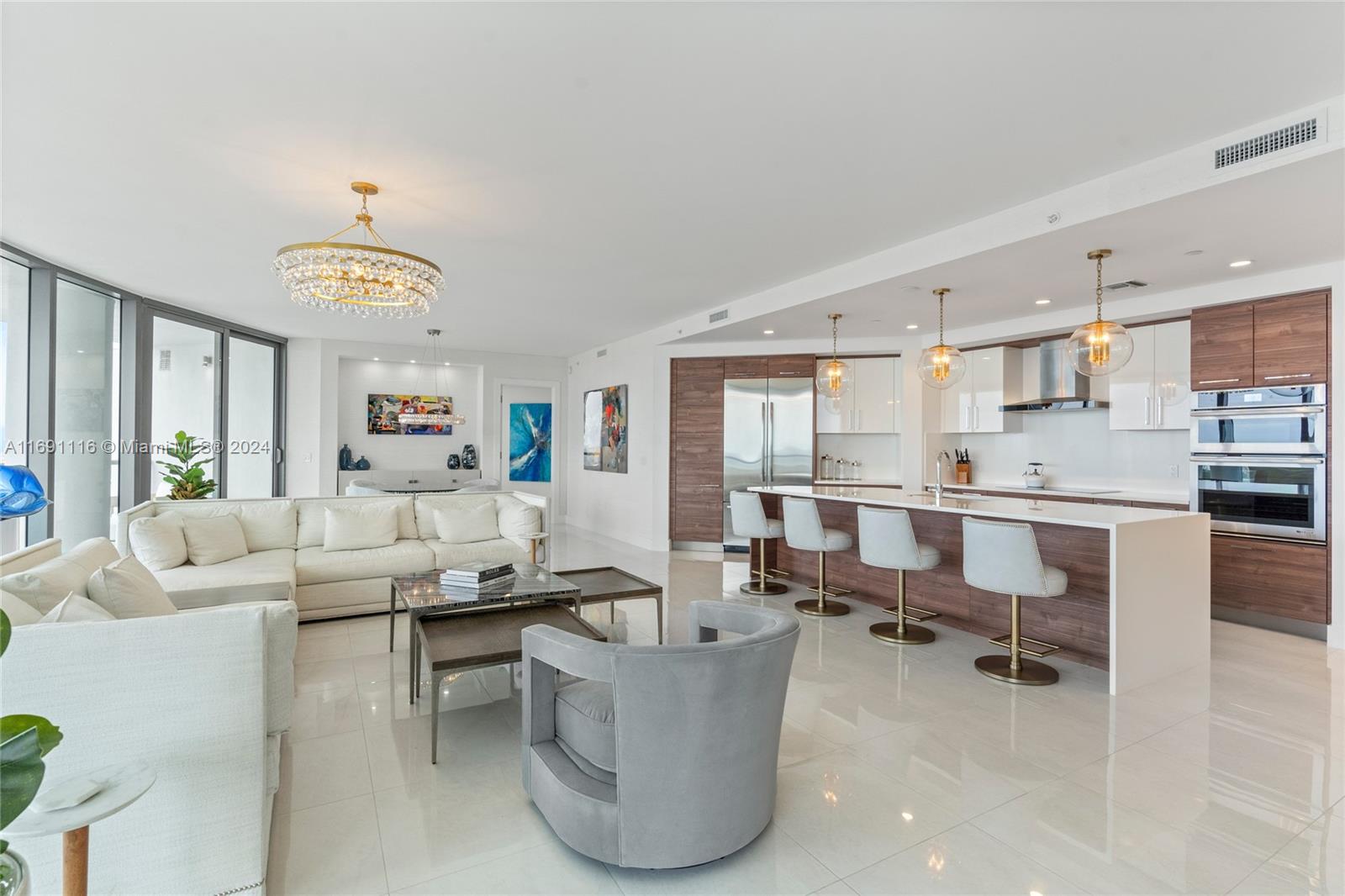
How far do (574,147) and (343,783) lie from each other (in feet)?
9.46

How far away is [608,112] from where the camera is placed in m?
2.81

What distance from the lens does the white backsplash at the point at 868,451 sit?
309 inches

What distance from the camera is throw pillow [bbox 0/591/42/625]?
6.24ft

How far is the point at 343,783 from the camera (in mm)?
2525

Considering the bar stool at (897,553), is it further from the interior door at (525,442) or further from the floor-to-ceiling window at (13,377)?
the interior door at (525,442)

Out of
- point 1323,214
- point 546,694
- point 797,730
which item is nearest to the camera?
point 546,694

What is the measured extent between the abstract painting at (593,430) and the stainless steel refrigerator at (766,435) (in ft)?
7.48

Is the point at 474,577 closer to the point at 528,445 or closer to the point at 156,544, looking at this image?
the point at 156,544

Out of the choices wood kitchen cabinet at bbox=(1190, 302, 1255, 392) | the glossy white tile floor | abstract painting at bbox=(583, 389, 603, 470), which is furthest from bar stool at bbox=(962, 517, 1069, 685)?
abstract painting at bbox=(583, 389, 603, 470)

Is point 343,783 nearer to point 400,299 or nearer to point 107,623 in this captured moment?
point 107,623

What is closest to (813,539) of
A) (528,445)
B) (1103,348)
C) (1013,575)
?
(1013,575)

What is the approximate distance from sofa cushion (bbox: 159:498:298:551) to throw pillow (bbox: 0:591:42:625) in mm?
3065

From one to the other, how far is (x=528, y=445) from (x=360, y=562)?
6292 millimetres

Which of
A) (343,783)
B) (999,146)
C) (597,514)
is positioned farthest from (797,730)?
(597,514)
